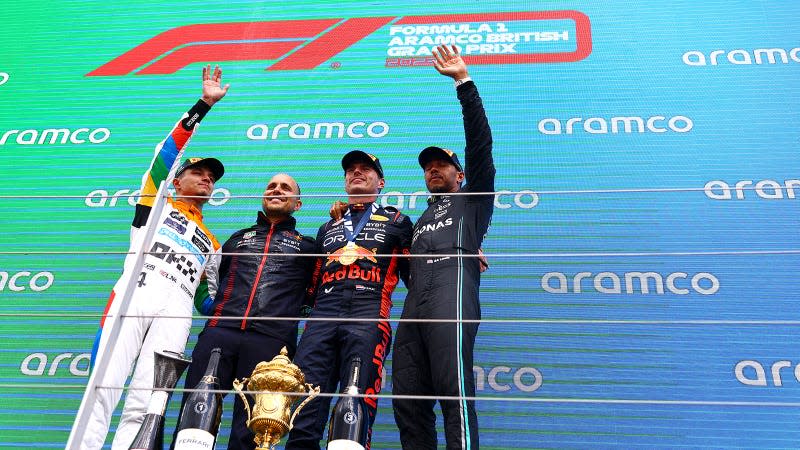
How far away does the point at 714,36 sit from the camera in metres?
2.99

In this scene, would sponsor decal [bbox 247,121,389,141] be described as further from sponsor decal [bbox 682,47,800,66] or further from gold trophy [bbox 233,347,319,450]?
gold trophy [bbox 233,347,319,450]

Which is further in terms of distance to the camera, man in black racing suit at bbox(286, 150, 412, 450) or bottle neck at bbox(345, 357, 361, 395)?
man in black racing suit at bbox(286, 150, 412, 450)

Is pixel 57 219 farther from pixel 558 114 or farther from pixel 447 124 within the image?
pixel 558 114

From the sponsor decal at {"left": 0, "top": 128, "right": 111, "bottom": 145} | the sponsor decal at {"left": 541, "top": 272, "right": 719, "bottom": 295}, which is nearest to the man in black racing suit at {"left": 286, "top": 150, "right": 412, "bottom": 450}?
the sponsor decal at {"left": 541, "top": 272, "right": 719, "bottom": 295}

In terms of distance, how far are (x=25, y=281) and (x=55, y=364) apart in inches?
14.2

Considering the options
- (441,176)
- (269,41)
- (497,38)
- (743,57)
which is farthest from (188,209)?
(743,57)

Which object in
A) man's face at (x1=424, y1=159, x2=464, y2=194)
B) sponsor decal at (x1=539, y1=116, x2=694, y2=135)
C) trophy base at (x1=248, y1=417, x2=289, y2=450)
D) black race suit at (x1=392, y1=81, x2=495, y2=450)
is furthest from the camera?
sponsor decal at (x1=539, y1=116, x2=694, y2=135)

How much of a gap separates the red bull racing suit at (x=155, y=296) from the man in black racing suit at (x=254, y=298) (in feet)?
0.26

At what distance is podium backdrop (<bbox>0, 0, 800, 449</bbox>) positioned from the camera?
2.12 metres

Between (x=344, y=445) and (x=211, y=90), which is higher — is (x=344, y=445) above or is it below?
below

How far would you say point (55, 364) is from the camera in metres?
2.35

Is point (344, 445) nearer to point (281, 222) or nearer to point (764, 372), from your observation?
point (281, 222)

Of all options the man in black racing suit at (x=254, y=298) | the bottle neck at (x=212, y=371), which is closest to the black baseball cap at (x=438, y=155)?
the man in black racing suit at (x=254, y=298)

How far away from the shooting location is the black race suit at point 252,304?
→ 189cm
